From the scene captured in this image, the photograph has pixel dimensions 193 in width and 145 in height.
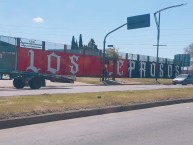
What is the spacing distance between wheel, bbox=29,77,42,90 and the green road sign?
14.1m

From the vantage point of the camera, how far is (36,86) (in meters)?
26.4

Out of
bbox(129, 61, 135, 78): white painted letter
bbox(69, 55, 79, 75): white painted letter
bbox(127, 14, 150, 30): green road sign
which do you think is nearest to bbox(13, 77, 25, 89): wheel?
bbox(127, 14, 150, 30): green road sign

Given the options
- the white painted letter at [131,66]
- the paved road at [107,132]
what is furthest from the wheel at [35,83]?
the white painted letter at [131,66]

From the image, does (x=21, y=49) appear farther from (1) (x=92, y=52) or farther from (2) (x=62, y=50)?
(1) (x=92, y=52)

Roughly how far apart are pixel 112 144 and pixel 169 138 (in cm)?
157

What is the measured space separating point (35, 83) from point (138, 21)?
15.3m

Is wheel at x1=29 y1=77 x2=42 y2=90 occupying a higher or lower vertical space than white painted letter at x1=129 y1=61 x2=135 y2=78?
lower

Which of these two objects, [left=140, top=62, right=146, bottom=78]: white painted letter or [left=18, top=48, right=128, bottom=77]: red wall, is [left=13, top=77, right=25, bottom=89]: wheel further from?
[left=140, top=62, right=146, bottom=78]: white painted letter

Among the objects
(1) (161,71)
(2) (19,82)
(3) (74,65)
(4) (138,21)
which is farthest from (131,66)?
(2) (19,82)

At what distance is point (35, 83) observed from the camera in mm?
26422

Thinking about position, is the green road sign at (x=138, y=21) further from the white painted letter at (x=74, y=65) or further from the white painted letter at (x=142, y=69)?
the white painted letter at (x=142, y=69)

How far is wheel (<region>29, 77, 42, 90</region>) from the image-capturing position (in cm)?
2630

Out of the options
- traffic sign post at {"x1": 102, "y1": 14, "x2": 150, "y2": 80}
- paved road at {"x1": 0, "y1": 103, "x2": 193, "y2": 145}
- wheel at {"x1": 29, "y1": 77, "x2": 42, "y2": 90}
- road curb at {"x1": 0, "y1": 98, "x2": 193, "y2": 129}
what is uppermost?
traffic sign post at {"x1": 102, "y1": 14, "x2": 150, "y2": 80}

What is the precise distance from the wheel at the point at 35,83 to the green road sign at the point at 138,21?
557 inches
